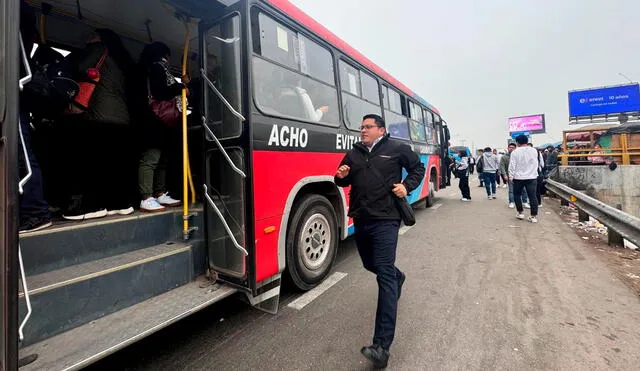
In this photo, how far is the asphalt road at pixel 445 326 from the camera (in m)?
2.16

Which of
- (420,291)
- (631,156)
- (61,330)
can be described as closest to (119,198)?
(61,330)

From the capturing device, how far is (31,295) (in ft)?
5.41

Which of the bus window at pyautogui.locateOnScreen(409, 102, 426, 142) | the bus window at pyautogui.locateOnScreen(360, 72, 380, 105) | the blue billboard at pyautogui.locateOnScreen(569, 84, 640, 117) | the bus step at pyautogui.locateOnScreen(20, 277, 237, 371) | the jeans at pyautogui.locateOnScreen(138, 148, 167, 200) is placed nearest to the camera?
the bus step at pyautogui.locateOnScreen(20, 277, 237, 371)

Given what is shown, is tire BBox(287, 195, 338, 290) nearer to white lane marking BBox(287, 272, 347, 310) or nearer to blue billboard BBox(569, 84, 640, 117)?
white lane marking BBox(287, 272, 347, 310)

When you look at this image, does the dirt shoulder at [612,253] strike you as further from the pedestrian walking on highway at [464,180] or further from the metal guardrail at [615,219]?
the pedestrian walking on highway at [464,180]

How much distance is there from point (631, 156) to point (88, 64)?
17189mm

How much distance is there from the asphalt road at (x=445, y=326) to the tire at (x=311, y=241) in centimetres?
25

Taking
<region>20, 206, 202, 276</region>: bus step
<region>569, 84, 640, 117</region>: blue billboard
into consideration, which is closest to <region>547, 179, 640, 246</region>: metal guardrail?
<region>20, 206, 202, 276</region>: bus step

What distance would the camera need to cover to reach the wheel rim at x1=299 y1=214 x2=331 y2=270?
321cm

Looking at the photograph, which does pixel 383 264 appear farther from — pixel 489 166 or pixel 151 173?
pixel 489 166

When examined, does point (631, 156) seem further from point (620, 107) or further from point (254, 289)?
point (620, 107)

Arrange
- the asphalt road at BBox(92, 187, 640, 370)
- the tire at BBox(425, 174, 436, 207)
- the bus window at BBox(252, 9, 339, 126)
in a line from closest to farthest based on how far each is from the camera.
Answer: the asphalt road at BBox(92, 187, 640, 370)
the bus window at BBox(252, 9, 339, 126)
the tire at BBox(425, 174, 436, 207)

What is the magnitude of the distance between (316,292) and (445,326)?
131 centimetres

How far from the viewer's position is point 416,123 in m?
7.03
